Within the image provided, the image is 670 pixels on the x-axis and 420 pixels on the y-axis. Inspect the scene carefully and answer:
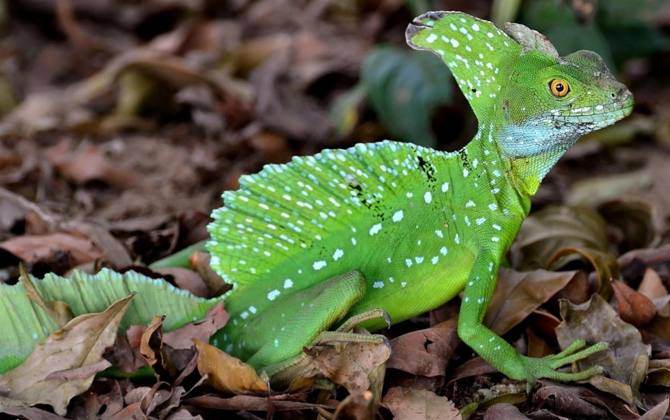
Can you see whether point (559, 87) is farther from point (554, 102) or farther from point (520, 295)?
point (520, 295)

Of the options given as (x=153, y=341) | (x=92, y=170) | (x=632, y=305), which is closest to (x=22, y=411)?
(x=153, y=341)

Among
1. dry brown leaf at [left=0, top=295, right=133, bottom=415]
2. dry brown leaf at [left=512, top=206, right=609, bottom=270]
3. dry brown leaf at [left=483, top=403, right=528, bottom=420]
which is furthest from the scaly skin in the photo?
dry brown leaf at [left=512, top=206, right=609, bottom=270]

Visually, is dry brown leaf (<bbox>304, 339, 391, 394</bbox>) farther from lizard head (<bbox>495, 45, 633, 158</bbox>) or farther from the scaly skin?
lizard head (<bbox>495, 45, 633, 158</bbox>)

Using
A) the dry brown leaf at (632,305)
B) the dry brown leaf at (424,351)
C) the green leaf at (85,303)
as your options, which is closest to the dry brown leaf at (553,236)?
the dry brown leaf at (632,305)

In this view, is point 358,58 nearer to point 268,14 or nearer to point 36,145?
point 268,14

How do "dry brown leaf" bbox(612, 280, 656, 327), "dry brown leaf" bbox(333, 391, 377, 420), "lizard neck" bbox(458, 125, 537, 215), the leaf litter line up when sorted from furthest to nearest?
"dry brown leaf" bbox(612, 280, 656, 327)
"lizard neck" bbox(458, 125, 537, 215)
the leaf litter
"dry brown leaf" bbox(333, 391, 377, 420)

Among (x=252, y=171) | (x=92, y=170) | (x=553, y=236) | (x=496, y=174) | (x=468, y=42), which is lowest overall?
(x=252, y=171)

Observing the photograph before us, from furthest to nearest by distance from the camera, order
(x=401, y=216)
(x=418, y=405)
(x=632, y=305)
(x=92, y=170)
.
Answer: (x=92, y=170), (x=632, y=305), (x=401, y=216), (x=418, y=405)
